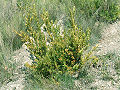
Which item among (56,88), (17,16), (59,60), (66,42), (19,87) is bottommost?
(56,88)

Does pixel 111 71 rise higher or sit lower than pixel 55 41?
lower

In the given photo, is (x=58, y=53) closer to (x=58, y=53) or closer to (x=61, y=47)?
(x=58, y=53)

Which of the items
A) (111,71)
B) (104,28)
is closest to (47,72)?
(111,71)

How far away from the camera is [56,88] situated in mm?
2887

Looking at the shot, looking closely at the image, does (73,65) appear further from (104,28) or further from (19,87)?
(104,28)

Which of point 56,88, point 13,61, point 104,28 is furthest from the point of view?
point 104,28

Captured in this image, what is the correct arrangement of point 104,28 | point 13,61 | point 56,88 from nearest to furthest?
point 56,88 < point 13,61 < point 104,28

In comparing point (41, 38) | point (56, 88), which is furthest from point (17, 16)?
point (56, 88)

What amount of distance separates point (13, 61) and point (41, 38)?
93cm

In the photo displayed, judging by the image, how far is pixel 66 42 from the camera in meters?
3.15

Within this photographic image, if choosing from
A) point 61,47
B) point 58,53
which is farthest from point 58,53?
point 61,47

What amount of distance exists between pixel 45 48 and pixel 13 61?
3.01 ft

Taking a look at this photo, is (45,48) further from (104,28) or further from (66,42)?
(104,28)

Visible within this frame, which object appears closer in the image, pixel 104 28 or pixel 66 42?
pixel 66 42
